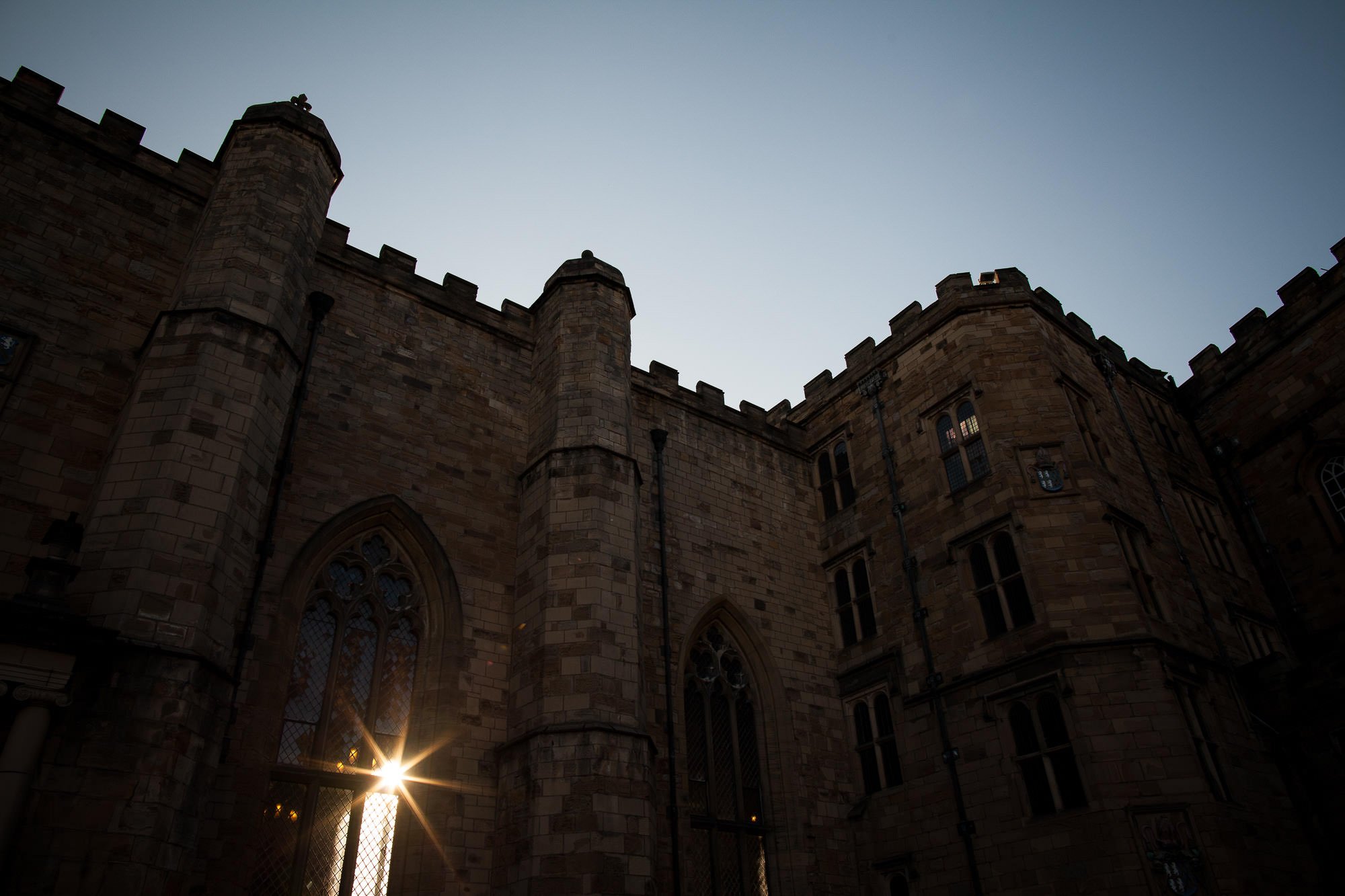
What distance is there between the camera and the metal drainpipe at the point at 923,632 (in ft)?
39.0

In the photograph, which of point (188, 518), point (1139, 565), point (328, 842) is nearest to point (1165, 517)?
point (1139, 565)

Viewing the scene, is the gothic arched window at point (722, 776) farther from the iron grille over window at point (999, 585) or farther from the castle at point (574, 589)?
the iron grille over window at point (999, 585)

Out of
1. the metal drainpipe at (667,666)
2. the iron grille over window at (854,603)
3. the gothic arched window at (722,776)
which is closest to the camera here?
the metal drainpipe at (667,666)

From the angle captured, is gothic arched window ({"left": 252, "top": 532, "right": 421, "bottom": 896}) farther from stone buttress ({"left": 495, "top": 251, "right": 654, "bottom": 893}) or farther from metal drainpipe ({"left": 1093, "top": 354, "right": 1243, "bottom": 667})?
metal drainpipe ({"left": 1093, "top": 354, "right": 1243, "bottom": 667})

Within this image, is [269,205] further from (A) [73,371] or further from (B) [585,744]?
(B) [585,744]

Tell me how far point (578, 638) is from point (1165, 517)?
953 centimetres

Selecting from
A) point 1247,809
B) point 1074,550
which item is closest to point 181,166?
point 1074,550

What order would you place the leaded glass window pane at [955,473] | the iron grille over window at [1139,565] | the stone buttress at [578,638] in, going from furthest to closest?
the leaded glass window pane at [955,473], the iron grille over window at [1139,565], the stone buttress at [578,638]

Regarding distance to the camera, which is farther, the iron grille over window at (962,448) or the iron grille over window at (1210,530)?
the iron grille over window at (1210,530)

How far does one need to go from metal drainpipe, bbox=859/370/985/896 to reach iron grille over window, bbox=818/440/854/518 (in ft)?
3.48

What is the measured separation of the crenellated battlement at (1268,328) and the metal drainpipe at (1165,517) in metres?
2.64

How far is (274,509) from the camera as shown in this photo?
10.6 m

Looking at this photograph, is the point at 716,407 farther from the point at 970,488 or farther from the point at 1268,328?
the point at 1268,328

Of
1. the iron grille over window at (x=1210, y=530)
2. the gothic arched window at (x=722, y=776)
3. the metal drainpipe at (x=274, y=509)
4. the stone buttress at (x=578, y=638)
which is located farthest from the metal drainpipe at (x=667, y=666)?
the iron grille over window at (x=1210, y=530)
